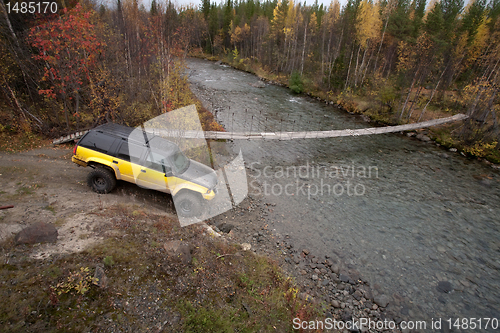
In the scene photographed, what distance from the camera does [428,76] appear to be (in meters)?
23.4

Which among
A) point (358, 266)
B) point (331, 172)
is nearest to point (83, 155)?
point (358, 266)

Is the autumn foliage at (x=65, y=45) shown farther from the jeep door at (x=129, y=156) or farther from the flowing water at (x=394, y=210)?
the flowing water at (x=394, y=210)

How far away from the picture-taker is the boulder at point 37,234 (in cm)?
574

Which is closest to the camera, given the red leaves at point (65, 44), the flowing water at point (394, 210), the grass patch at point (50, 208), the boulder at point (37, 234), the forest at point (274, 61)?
the boulder at point (37, 234)

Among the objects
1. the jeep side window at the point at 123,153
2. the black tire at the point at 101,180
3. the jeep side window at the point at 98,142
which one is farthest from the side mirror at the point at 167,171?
the jeep side window at the point at 98,142

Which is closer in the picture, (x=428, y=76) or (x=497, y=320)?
(x=497, y=320)

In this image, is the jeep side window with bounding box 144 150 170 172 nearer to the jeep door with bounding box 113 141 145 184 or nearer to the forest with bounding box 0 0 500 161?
the jeep door with bounding box 113 141 145 184

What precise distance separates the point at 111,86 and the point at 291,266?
13962 millimetres

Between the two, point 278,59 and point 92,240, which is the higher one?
point 278,59

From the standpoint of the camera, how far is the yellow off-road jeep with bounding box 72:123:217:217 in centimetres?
853

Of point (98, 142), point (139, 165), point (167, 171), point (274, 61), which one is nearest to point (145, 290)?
point (167, 171)

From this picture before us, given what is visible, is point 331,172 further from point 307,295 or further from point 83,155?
point 83,155

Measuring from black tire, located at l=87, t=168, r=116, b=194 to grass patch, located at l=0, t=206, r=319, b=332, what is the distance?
5.14 ft

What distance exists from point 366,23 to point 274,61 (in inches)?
800
